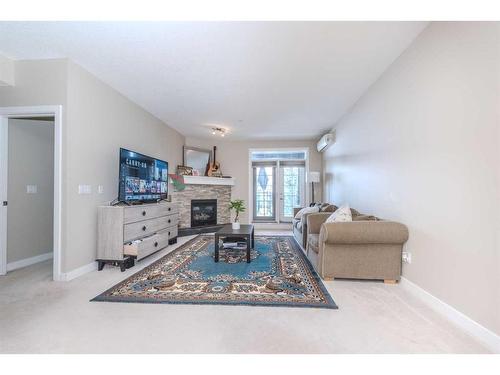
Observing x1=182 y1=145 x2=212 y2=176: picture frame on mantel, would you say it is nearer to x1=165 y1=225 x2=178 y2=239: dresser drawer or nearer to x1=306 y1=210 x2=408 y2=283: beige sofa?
x1=165 y1=225 x2=178 y2=239: dresser drawer

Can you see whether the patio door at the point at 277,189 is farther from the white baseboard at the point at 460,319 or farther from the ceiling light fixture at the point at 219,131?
the white baseboard at the point at 460,319

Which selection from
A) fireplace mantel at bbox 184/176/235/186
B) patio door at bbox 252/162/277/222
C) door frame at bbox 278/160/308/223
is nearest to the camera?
fireplace mantel at bbox 184/176/235/186

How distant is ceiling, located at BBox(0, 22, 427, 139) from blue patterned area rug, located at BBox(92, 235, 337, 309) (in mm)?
2412

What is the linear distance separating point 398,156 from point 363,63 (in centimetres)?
112

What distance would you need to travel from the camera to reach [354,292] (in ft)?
7.45

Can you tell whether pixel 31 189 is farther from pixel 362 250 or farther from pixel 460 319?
pixel 460 319

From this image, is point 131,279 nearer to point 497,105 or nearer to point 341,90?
point 497,105

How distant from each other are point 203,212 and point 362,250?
4.31m

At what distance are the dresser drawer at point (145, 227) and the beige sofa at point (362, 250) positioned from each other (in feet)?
7.87

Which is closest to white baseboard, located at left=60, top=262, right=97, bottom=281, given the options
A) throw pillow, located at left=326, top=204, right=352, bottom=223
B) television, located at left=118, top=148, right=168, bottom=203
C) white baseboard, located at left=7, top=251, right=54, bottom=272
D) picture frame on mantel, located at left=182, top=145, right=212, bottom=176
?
television, located at left=118, top=148, right=168, bottom=203

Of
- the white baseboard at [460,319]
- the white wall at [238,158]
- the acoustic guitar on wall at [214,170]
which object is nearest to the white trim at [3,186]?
the acoustic guitar on wall at [214,170]

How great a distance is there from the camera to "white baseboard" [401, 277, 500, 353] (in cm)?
144

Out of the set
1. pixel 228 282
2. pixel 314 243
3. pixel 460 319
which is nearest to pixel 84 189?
pixel 228 282
